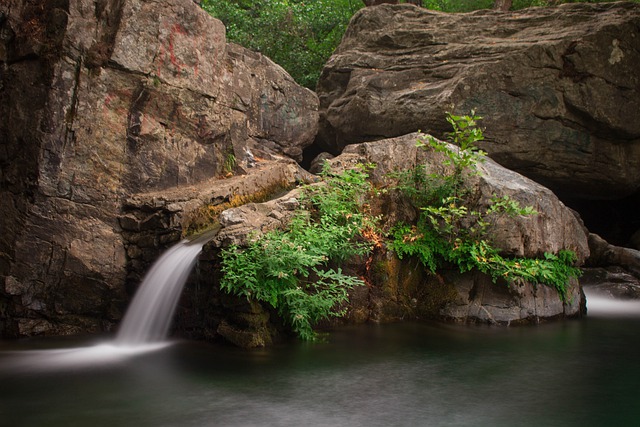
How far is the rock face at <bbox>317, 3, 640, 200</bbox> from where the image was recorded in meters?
11.8

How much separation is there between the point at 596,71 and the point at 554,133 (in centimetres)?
145

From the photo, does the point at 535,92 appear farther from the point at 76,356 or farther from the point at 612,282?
the point at 76,356

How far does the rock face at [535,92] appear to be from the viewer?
11836 mm

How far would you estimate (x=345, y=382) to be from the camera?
542cm

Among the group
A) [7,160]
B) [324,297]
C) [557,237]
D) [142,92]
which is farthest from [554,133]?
[7,160]

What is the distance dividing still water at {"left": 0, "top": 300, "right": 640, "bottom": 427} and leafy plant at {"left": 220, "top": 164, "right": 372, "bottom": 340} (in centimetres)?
48

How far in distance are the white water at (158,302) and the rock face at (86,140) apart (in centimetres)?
63

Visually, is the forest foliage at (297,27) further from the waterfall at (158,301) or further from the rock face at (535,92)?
the waterfall at (158,301)

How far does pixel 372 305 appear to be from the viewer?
26.6ft

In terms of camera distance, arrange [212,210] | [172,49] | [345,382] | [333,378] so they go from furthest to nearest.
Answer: [172,49]
[212,210]
[333,378]
[345,382]

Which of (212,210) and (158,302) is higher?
(212,210)

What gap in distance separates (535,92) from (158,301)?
A: 28.6 feet

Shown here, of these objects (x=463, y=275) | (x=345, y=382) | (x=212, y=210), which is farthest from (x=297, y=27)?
(x=345, y=382)

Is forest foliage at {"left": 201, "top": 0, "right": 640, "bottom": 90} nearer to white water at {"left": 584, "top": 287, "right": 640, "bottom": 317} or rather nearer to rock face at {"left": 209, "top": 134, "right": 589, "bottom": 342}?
rock face at {"left": 209, "top": 134, "right": 589, "bottom": 342}
